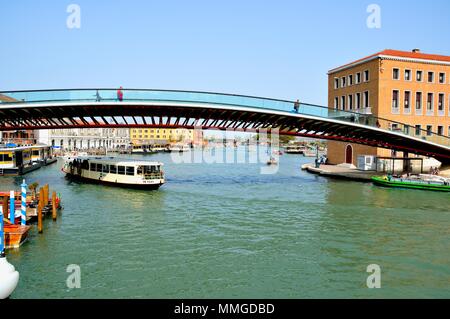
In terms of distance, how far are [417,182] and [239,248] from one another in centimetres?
2050

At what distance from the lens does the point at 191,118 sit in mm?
28891

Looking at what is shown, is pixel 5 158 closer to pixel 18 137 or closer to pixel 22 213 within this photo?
pixel 22 213

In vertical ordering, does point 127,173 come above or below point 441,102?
below

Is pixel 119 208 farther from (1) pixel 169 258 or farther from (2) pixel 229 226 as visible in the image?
(1) pixel 169 258

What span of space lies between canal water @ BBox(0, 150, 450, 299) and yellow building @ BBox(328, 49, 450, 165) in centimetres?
1745

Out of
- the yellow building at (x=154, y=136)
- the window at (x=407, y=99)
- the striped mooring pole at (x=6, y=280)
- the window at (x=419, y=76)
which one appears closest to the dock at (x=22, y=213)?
the striped mooring pole at (x=6, y=280)

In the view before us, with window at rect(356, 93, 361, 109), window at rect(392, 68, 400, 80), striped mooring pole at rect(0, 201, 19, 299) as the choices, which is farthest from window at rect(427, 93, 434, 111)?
striped mooring pole at rect(0, 201, 19, 299)

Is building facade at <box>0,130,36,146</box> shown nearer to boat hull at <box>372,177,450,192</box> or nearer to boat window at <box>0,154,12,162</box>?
boat window at <box>0,154,12,162</box>

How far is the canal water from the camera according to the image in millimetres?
10250

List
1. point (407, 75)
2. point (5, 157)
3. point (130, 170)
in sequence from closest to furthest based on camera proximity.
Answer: point (130, 170)
point (5, 157)
point (407, 75)

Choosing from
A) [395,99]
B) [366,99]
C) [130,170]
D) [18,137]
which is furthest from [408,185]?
[18,137]

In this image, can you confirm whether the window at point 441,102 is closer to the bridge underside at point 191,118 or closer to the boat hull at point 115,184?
the bridge underside at point 191,118

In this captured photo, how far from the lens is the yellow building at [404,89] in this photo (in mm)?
39219
